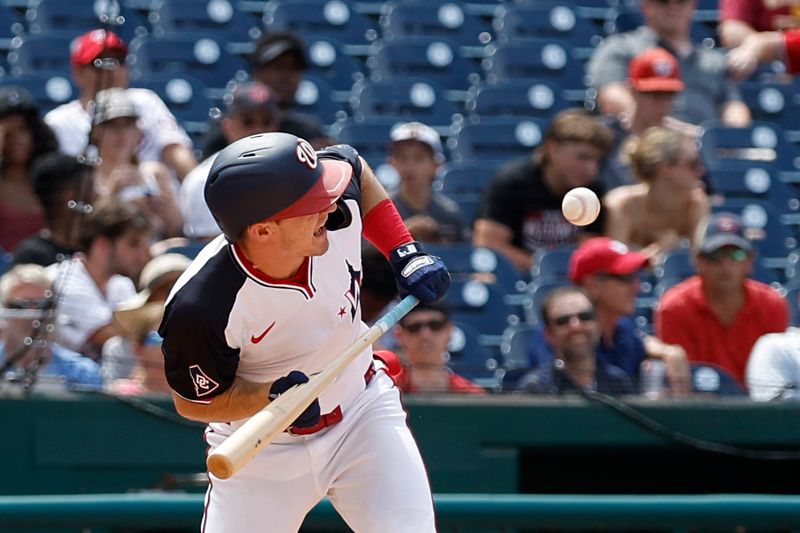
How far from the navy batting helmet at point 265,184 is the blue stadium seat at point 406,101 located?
4.48 metres

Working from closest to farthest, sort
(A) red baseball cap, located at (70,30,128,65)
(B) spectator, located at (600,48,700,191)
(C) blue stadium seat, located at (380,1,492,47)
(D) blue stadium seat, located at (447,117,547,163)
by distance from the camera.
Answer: (A) red baseball cap, located at (70,30,128,65) < (B) spectator, located at (600,48,700,191) < (D) blue stadium seat, located at (447,117,547,163) < (C) blue stadium seat, located at (380,1,492,47)

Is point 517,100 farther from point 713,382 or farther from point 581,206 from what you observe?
point 581,206

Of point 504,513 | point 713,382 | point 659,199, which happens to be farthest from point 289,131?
point 504,513

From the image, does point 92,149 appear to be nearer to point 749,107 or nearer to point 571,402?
point 571,402

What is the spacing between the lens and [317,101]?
8.00 meters

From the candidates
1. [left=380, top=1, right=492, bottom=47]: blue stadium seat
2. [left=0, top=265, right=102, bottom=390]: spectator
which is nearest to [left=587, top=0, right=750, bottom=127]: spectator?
[left=380, top=1, right=492, bottom=47]: blue stadium seat

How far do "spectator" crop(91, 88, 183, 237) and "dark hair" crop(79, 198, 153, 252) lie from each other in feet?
1.84

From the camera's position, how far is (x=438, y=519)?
428cm

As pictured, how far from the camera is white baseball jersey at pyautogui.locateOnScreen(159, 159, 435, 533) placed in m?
3.46

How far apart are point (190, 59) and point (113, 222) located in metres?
2.48

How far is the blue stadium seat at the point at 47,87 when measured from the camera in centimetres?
773

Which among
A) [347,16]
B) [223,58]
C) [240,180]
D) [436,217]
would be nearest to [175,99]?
[223,58]

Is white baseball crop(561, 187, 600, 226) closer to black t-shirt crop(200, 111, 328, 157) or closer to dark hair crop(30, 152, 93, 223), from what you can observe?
dark hair crop(30, 152, 93, 223)

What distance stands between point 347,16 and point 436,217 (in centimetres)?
233
